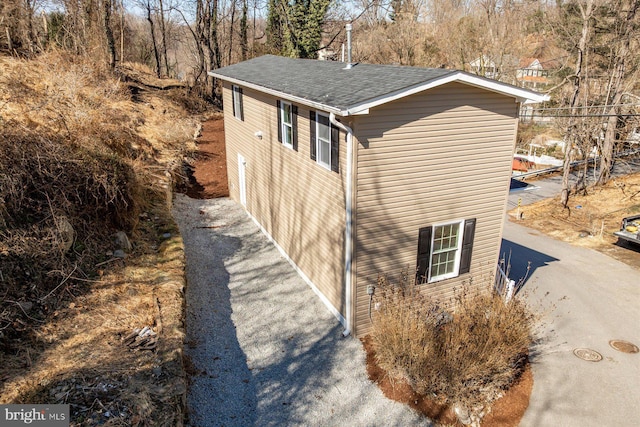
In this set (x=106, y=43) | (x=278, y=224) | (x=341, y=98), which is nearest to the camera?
(x=341, y=98)

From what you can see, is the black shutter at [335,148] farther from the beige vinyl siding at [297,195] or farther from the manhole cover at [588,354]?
the manhole cover at [588,354]

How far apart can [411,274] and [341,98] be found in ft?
13.1

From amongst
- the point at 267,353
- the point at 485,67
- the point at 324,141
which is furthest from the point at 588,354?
the point at 485,67

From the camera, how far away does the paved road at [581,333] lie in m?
7.62

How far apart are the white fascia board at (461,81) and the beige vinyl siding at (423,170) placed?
274mm

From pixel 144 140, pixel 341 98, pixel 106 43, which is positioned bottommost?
pixel 144 140

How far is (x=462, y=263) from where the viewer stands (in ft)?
31.5

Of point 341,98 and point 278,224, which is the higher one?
point 341,98

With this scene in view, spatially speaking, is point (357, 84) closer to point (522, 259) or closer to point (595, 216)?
point (522, 259)

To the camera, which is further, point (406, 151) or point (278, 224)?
point (278, 224)

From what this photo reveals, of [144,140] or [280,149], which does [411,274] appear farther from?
[144,140]

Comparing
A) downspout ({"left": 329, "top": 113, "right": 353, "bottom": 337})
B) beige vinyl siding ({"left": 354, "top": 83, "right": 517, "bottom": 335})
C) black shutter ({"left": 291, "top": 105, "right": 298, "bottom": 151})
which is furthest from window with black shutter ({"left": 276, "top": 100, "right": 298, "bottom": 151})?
beige vinyl siding ({"left": 354, "top": 83, "right": 517, "bottom": 335})

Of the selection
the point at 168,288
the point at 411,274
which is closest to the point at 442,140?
the point at 411,274

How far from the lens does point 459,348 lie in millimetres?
7457
